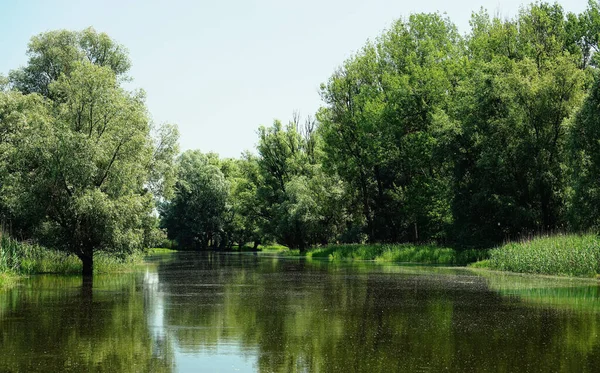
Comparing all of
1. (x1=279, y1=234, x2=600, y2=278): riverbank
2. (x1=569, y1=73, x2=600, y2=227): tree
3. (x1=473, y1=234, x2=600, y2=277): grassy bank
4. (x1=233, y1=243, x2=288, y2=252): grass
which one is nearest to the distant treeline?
(x1=569, y1=73, x2=600, y2=227): tree

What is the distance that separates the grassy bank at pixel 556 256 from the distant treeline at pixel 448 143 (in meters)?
3.70

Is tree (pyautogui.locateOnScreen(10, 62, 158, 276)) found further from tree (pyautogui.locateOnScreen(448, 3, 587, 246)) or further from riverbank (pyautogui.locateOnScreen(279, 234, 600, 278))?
tree (pyautogui.locateOnScreen(448, 3, 587, 246))

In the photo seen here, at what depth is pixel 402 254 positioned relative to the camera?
50938mm

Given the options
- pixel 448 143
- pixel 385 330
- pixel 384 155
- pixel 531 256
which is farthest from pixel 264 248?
pixel 385 330

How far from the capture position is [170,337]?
13.2 m

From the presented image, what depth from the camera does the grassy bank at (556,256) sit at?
28312 millimetres

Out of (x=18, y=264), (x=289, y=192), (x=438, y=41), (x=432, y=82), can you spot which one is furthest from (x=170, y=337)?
(x=289, y=192)

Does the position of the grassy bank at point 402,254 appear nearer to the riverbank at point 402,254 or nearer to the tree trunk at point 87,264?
the riverbank at point 402,254

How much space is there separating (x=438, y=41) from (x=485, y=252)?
25.7 m

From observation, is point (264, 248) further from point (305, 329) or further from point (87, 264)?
point (305, 329)

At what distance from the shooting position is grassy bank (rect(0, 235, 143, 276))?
30.5m

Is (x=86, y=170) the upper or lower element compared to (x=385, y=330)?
upper

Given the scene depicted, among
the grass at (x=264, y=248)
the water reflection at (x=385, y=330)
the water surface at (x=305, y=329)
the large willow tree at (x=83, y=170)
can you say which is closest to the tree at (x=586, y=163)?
the water surface at (x=305, y=329)

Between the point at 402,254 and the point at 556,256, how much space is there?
69.4ft
